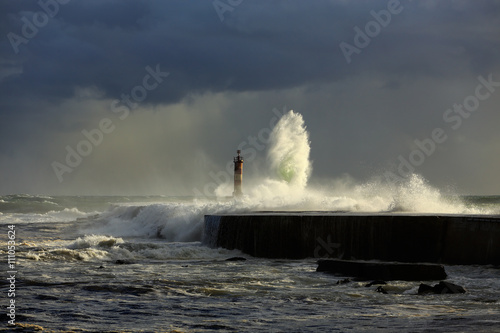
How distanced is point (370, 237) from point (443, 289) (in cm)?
530

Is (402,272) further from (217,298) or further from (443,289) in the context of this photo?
(217,298)

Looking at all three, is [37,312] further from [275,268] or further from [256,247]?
[256,247]

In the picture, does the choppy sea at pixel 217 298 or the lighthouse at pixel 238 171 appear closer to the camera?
the choppy sea at pixel 217 298

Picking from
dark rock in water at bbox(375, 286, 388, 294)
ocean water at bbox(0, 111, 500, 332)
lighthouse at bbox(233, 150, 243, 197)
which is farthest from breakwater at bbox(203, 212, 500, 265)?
lighthouse at bbox(233, 150, 243, 197)

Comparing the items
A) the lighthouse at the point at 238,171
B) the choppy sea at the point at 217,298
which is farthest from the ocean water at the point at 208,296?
the lighthouse at the point at 238,171

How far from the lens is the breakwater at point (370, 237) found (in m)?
13.9

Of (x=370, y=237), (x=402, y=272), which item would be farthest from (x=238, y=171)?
(x=402, y=272)

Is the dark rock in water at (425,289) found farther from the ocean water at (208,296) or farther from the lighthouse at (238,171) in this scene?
the lighthouse at (238,171)

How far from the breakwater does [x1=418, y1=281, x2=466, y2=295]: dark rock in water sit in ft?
12.3

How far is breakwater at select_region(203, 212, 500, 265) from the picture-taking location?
13859 millimetres

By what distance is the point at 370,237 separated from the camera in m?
15.2

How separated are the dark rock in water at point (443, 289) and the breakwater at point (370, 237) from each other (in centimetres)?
374

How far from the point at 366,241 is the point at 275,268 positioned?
2385 millimetres

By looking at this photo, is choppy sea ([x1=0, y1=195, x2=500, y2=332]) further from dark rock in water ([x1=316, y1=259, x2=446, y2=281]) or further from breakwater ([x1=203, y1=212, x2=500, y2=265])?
breakwater ([x1=203, y1=212, x2=500, y2=265])
